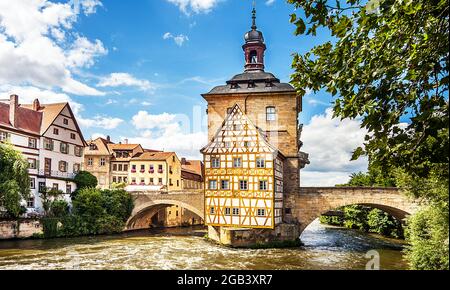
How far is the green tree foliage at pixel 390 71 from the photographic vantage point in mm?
4402

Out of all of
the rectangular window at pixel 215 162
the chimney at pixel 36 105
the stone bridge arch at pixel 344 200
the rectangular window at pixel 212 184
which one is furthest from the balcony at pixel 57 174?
the stone bridge arch at pixel 344 200

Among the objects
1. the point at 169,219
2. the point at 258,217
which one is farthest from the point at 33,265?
the point at 169,219

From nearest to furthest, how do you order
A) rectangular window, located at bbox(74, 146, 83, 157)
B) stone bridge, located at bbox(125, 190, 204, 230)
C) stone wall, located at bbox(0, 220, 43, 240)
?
1. stone wall, located at bbox(0, 220, 43, 240)
2. stone bridge, located at bbox(125, 190, 204, 230)
3. rectangular window, located at bbox(74, 146, 83, 157)

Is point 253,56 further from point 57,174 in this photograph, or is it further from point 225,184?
point 57,174

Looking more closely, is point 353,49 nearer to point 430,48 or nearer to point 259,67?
point 430,48

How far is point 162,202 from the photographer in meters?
29.0

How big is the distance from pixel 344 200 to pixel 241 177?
638 cm

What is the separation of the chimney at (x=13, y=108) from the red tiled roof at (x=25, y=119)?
24 centimetres

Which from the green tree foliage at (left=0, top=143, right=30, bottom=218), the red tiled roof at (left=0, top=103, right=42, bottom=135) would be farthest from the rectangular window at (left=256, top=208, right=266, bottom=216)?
the red tiled roof at (left=0, top=103, right=42, bottom=135)

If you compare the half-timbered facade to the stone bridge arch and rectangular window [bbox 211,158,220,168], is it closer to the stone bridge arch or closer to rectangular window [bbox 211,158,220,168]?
rectangular window [bbox 211,158,220,168]

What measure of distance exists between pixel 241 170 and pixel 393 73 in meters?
18.7

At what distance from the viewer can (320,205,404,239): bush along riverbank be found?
28875 millimetres

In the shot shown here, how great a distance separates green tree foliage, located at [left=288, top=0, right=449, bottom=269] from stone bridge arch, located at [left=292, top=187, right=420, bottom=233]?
18086 millimetres

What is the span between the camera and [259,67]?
1113 inches
